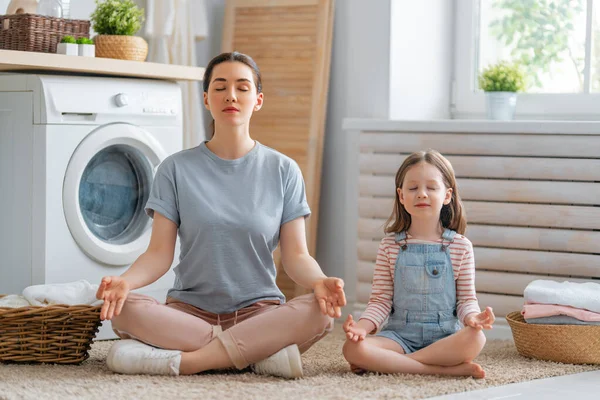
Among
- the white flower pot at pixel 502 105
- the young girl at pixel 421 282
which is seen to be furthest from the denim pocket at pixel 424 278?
the white flower pot at pixel 502 105

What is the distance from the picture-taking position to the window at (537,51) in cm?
355

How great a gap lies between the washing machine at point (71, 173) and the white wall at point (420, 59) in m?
0.97

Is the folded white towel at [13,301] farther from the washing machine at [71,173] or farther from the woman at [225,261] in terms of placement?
the woman at [225,261]

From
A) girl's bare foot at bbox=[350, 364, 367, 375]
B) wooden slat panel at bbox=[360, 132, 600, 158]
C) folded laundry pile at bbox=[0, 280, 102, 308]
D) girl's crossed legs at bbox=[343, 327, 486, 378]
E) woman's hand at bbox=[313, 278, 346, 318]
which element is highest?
wooden slat panel at bbox=[360, 132, 600, 158]

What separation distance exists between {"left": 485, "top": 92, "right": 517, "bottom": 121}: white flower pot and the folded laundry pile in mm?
1614

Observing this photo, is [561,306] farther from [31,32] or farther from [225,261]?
[31,32]

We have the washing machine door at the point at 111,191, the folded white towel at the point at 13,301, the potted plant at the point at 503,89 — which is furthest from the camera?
the potted plant at the point at 503,89

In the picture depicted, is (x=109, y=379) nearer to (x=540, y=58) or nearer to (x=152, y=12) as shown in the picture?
(x=152, y=12)

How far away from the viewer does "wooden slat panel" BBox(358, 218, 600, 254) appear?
3143mm

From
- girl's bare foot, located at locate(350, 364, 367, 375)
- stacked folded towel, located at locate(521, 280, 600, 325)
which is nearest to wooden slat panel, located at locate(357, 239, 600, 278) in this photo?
stacked folded towel, located at locate(521, 280, 600, 325)

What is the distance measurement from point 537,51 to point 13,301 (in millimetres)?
2134

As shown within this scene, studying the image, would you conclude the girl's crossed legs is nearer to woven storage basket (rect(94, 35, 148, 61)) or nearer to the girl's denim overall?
the girl's denim overall

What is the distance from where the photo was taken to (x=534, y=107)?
12.0ft

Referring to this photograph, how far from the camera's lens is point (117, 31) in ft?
10.7
